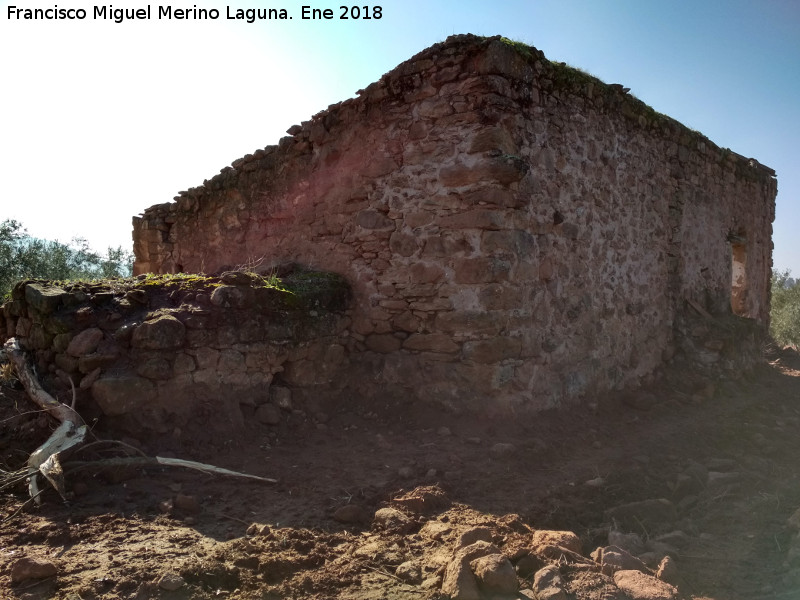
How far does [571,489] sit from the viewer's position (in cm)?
410

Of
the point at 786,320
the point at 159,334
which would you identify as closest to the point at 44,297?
the point at 159,334

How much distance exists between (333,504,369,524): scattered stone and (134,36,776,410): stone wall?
74.6 inches

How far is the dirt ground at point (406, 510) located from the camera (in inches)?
113

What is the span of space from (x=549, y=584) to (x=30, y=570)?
2.31m

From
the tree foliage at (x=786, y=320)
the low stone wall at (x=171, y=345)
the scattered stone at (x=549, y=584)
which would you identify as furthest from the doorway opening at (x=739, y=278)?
the scattered stone at (x=549, y=584)

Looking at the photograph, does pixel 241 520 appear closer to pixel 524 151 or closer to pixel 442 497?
pixel 442 497

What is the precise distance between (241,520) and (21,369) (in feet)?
7.90

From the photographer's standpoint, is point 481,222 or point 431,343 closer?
point 481,222

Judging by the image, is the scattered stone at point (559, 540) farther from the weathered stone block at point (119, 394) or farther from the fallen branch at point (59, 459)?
the weathered stone block at point (119, 394)

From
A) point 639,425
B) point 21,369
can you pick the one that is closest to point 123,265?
point 21,369

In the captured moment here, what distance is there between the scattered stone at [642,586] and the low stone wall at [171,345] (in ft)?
9.70

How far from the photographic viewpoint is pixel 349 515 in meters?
3.51

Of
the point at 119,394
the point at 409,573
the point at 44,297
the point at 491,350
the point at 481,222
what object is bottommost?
the point at 409,573

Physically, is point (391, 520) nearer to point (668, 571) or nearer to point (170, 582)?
point (170, 582)
